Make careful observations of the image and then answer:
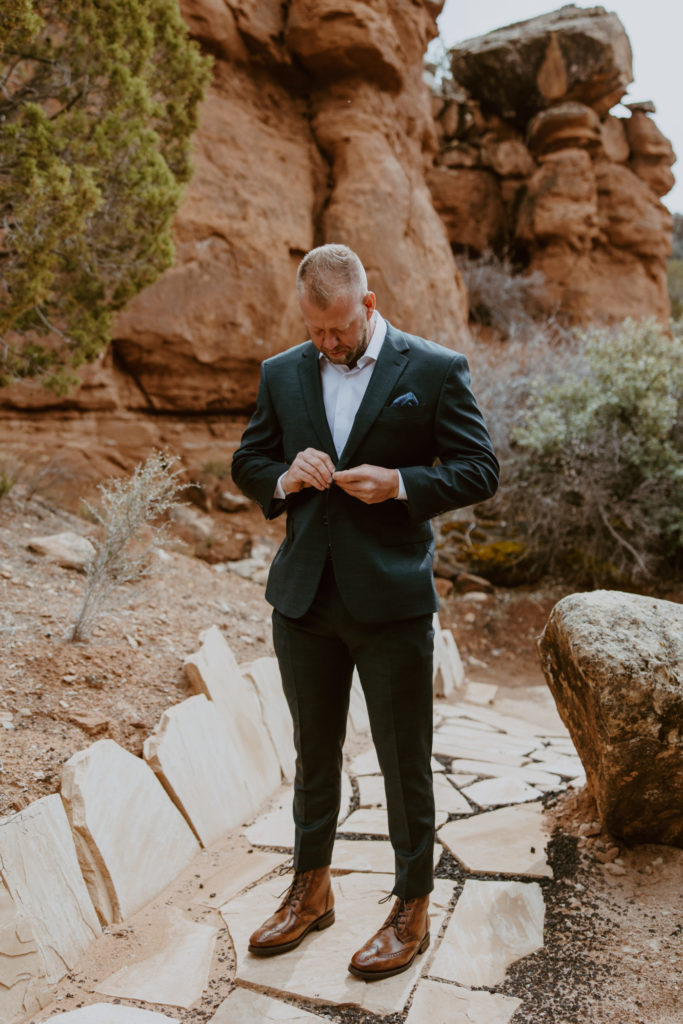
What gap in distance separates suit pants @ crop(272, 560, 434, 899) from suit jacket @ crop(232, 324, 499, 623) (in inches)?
3.0

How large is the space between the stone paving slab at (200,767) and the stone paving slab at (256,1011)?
3.00 ft

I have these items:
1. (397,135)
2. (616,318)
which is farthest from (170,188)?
(616,318)

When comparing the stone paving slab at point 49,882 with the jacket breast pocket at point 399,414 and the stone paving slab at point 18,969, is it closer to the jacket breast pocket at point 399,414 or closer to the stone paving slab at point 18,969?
the stone paving slab at point 18,969

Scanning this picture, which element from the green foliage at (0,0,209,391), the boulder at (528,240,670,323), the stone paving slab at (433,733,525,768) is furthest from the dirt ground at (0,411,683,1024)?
the boulder at (528,240,670,323)

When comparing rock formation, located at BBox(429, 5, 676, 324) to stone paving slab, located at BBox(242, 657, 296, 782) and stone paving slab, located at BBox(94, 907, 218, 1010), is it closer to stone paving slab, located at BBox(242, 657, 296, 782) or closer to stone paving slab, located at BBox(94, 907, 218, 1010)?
stone paving slab, located at BBox(242, 657, 296, 782)

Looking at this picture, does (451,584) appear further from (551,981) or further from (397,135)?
(397,135)

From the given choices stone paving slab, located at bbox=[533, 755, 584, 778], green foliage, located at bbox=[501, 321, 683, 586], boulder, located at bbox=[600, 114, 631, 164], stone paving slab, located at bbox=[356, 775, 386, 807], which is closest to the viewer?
stone paving slab, located at bbox=[356, 775, 386, 807]

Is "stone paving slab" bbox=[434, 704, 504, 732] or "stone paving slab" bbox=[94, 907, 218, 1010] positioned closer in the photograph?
"stone paving slab" bbox=[94, 907, 218, 1010]

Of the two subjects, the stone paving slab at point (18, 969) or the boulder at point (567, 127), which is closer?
the stone paving slab at point (18, 969)

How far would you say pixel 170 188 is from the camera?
5719 mm

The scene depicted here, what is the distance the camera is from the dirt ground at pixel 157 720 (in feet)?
7.22

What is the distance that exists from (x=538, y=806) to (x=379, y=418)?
2.13m

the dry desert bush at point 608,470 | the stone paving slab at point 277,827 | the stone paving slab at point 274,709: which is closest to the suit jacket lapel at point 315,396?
the stone paving slab at point 277,827

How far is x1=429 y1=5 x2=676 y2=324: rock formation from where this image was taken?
14.3 meters
